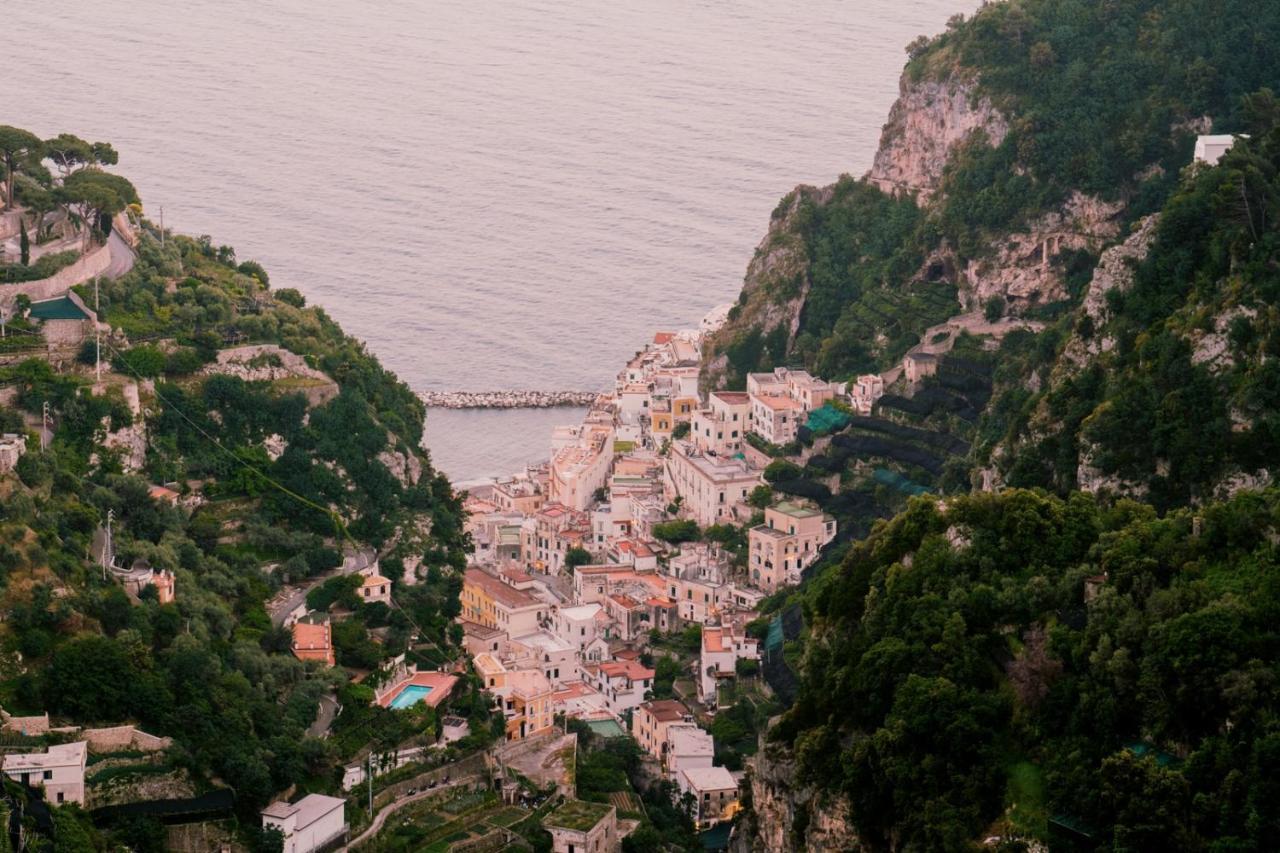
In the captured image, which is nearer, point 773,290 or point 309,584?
point 309,584

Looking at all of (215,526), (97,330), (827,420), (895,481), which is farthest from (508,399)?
(215,526)

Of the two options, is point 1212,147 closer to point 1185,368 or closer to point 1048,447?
point 1048,447

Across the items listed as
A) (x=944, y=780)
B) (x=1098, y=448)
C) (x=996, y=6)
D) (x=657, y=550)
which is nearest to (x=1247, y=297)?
(x=1098, y=448)

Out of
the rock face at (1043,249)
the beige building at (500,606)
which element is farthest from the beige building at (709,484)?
the rock face at (1043,249)

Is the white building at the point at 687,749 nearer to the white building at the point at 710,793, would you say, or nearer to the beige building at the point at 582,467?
the white building at the point at 710,793

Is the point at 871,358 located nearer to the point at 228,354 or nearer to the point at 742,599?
the point at 742,599

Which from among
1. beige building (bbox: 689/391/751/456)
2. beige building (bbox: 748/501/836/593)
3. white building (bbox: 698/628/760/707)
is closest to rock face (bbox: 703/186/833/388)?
beige building (bbox: 689/391/751/456)

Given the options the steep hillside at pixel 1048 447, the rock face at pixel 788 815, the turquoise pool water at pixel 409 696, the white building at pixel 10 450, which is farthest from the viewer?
the turquoise pool water at pixel 409 696
